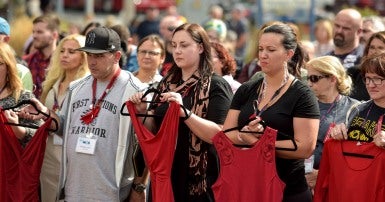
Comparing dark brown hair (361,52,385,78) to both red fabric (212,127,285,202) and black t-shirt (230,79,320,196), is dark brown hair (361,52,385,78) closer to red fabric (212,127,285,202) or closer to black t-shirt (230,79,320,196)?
black t-shirt (230,79,320,196)

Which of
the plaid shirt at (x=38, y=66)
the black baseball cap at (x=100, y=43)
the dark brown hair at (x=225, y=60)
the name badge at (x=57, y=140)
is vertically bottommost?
the name badge at (x=57, y=140)

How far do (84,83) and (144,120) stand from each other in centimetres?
69

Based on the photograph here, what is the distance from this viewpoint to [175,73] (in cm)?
678

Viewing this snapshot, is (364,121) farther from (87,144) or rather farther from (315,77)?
(87,144)

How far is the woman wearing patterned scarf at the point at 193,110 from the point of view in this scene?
6523mm

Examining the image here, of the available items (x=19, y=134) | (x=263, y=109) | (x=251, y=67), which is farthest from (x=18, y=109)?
(x=251, y=67)

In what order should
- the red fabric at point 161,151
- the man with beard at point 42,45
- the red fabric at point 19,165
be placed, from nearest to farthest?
the red fabric at point 161,151 < the red fabric at point 19,165 < the man with beard at point 42,45

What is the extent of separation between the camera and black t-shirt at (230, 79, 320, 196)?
605 centimetres

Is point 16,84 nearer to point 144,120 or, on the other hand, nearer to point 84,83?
point 84,83

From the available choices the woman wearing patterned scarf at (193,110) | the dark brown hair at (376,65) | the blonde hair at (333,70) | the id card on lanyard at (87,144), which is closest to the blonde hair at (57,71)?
the id card on lanyard at (87,144)

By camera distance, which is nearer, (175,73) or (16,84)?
(175,73)

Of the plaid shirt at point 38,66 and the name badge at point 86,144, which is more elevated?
the plaid shirt at point 38,66

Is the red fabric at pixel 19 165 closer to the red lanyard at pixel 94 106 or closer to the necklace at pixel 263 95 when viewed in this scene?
the red lanyard at pixel 94 106

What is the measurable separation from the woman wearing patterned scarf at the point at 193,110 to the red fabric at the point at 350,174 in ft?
2.65
